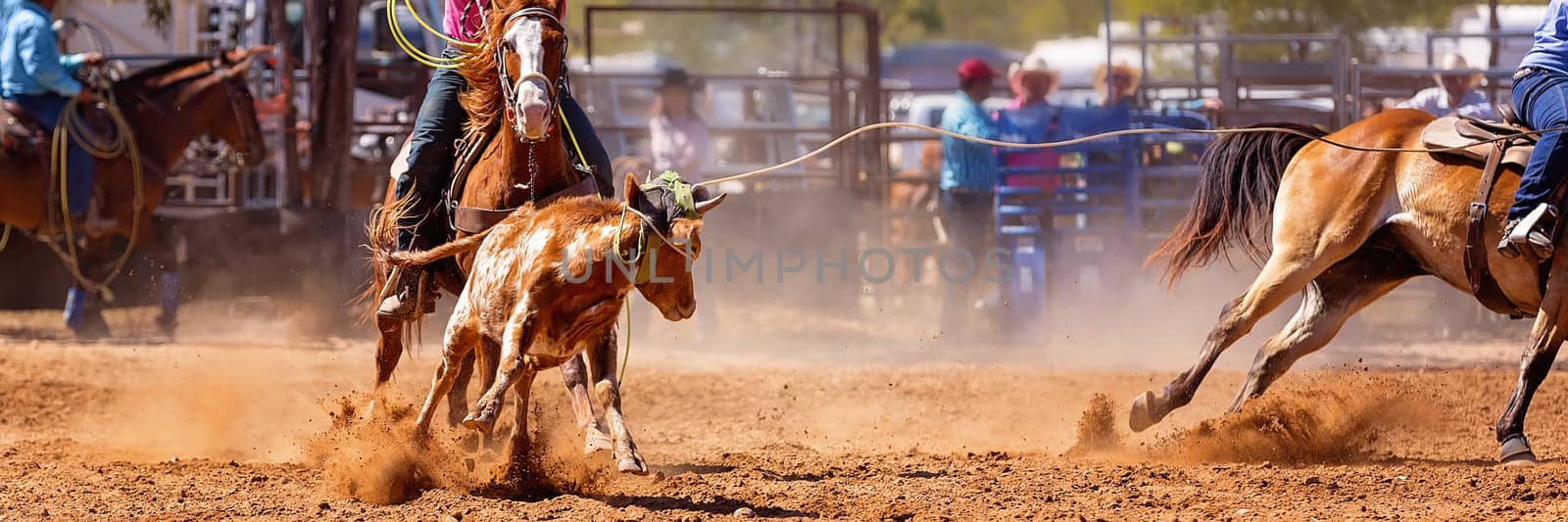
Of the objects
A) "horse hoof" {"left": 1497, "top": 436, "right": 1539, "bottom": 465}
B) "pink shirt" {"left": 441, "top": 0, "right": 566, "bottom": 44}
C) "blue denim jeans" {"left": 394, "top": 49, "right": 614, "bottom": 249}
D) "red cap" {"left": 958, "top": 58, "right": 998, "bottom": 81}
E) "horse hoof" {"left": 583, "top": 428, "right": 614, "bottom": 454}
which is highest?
"red cap" {"left": 958, "top": 58, "right": 998, "bottom": 81}

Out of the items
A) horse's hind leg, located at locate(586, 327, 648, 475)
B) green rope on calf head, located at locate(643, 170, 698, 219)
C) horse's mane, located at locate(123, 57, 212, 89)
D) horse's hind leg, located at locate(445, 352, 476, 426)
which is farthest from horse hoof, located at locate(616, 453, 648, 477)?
horse's mane, located at locate(123, 57, 212, 89)

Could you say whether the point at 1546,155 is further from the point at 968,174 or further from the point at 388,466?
the point at 968,174

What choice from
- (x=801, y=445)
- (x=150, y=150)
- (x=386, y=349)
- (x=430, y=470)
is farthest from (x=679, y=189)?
(x=150, y=150)

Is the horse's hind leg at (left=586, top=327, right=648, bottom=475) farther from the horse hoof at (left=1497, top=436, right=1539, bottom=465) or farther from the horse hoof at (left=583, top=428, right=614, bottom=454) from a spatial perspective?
the horse hoof at (left=1497, top=436, right=1539, bottom=465)

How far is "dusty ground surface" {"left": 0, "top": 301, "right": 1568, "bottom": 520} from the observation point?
5.33 meters

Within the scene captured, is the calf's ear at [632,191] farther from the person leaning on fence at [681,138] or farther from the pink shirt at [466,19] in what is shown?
the person leaning on fence at [681,138]

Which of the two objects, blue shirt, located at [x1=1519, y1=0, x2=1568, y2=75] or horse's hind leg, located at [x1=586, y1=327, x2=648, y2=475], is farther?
blue shirt, located at [x1=1519, y1=0, x2=1568, y2=75]

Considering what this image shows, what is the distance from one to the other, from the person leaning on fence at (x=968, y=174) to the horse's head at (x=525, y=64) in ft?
20.8

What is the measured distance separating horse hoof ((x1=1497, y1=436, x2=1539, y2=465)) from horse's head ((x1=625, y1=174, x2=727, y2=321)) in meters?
3.42

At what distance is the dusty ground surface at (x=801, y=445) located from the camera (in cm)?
533

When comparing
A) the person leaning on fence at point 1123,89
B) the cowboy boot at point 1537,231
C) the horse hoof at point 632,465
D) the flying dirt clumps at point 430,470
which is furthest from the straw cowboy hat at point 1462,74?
the flying dirt clumps at point 430,470

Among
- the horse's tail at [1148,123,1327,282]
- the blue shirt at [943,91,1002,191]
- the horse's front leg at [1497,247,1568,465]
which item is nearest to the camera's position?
the horse's front leg at [1497,247,1568,465]

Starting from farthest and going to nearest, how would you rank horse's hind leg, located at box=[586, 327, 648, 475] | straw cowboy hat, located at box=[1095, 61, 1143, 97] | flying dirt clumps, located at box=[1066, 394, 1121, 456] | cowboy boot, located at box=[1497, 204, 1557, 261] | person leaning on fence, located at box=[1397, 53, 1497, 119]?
straw cowboy hat, located at box=[1095, 61, 1143, 97]
person leaning on fence, located at box=[1397, 53, 1497, 119]
flying dirt clumps, located at box=[1066, 394, 1121, 456]
cowboy boot, located at box=[1497, 204, 1557, 261]
horse's hind leg, located at box=[586, 327, 648, 475]

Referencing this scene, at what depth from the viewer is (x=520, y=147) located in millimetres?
5879
